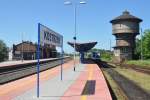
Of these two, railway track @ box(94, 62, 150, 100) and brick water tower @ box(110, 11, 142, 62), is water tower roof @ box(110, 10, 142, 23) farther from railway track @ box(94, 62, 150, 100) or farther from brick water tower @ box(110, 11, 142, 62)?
railway track @ box(94, 62, 150, 100)

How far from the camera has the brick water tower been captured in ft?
331

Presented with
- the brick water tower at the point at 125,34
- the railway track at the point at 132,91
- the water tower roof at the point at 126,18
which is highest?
the water tower roof at the point at 126,18

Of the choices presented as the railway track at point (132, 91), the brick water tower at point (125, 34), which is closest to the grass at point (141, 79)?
the railway track at point (132, 91)

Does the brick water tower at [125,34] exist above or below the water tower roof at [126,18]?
below

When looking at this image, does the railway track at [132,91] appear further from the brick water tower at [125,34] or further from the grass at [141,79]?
the brick water tower at [125,34]

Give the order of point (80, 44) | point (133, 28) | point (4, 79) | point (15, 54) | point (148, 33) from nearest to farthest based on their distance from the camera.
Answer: point (4, 79) < point (80, 44) < point (133, 28) < point (148, 33) < point (15, 54)

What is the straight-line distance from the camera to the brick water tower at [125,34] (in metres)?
101

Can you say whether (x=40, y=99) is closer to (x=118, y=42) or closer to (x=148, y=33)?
(x=118, y=42)

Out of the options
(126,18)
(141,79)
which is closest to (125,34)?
(126,18)

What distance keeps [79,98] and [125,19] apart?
8963cm

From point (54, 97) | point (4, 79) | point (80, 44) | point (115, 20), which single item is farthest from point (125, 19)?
point (54, 97)

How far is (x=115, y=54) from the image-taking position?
352 feet

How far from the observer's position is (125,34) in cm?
10131

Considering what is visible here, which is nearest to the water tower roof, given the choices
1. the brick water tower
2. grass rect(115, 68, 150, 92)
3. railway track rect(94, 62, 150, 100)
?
the brick water tower
